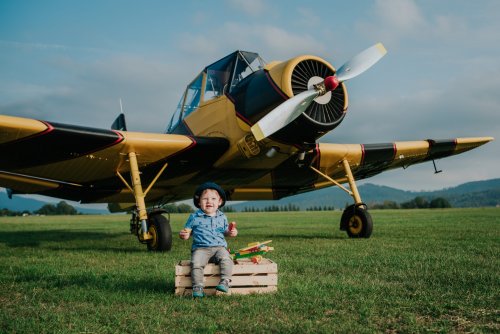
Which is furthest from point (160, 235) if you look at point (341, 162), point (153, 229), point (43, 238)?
point (43, 238)

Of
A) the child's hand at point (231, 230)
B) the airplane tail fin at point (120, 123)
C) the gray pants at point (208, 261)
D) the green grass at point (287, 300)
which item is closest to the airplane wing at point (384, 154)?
the green grass at point (287, 300)

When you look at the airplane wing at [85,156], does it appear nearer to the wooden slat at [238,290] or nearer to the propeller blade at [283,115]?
the propeller blade at [283,115]

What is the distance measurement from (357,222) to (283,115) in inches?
167

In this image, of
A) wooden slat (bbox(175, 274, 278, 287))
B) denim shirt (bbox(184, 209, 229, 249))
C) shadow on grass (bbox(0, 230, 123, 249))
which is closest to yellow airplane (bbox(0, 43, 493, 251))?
shadow on grass (bbox(0, 230, 123, 249))

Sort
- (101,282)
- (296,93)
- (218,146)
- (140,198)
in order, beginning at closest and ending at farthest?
(101,282)
(296,93)
(140,198)
(218,146)

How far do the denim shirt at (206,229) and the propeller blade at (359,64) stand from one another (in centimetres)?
421

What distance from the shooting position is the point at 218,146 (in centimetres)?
893

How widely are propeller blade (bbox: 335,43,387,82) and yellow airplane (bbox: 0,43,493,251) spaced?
0.02 meters

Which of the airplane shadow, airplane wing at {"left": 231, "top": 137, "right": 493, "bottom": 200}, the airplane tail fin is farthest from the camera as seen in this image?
the airplane tail fin

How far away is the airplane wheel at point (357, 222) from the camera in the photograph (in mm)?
9898

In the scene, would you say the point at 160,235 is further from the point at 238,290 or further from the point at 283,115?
the point at 238,290

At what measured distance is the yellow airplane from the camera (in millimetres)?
7551

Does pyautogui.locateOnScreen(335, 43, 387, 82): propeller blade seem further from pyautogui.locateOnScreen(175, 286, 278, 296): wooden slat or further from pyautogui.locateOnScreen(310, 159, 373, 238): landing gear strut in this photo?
pyautogui.locateOnScreen(175, 286, 278, 296): wooden slat

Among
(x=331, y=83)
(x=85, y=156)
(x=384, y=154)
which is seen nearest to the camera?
(x=331, y=83)
